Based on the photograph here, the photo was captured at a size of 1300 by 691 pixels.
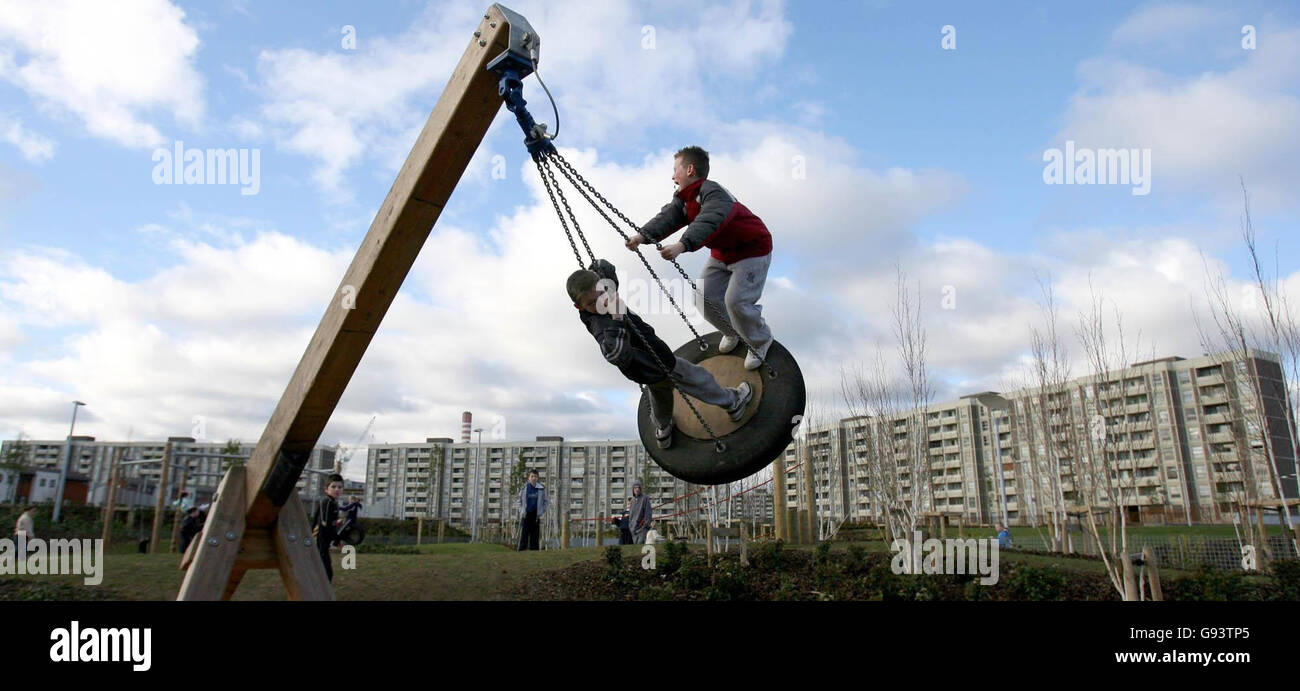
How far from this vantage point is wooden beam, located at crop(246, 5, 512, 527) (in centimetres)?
479

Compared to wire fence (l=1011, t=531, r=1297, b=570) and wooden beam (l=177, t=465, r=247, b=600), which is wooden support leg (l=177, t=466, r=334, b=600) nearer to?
wooden beam (l=177, t=465, r=247, b=600)

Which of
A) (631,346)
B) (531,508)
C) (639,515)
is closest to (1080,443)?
(639,515)

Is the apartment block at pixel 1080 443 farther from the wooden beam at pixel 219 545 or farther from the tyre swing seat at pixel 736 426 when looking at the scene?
the wooden beam at pixel 219 545

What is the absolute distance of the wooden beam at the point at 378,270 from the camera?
4.79 m

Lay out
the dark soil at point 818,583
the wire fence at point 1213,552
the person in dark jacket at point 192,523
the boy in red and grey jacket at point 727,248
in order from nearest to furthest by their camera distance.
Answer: the boy in red and grey jacket at point 727,248 → the person in dark jacket at point 192,523 → the dark soil at point 818,583 → the wire fence at point 1213,552

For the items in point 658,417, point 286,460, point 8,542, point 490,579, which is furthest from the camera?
point 8,542

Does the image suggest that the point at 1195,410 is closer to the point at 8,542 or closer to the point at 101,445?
the point at 8,542

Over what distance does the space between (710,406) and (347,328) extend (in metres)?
2.73

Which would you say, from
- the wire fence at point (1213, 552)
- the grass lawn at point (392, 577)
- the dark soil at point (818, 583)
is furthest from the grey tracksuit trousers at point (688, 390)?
the wire fence at point (1213, 552)
